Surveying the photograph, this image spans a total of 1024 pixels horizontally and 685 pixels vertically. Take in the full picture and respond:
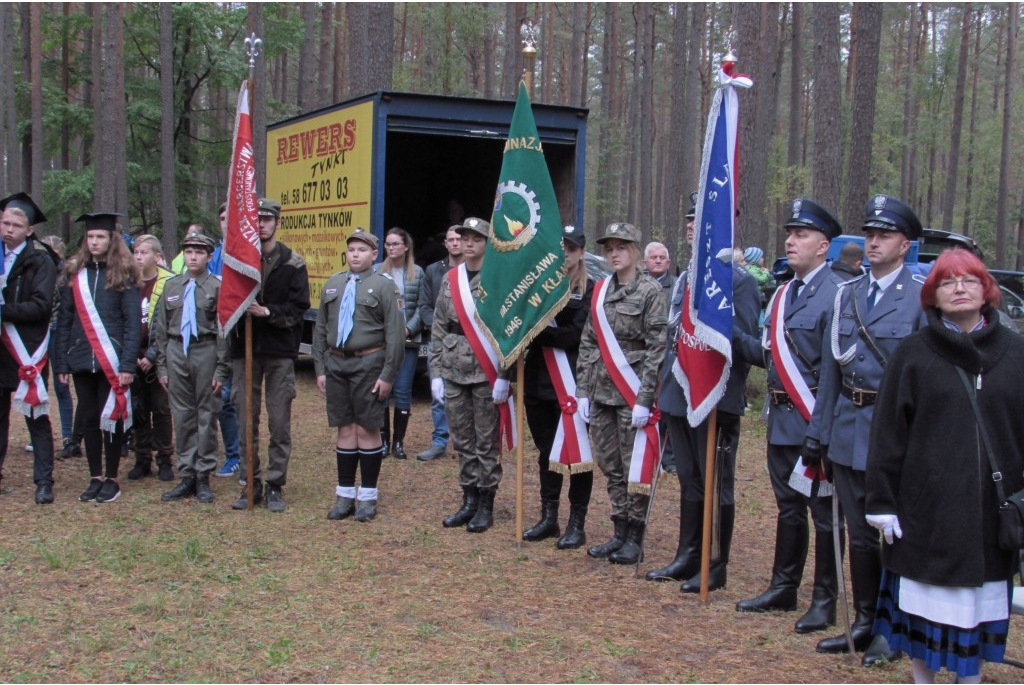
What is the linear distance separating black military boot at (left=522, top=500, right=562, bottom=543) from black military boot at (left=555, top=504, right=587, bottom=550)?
0.14 meters

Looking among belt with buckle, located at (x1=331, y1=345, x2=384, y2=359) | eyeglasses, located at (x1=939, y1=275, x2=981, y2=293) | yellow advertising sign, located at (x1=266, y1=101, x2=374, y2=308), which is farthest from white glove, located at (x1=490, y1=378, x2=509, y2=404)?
yellow advertising sign, located at (x1=266, y1=101, x2=374, y2=308)

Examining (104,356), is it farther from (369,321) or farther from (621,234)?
(621,234)

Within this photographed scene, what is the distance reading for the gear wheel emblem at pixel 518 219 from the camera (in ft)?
18.6

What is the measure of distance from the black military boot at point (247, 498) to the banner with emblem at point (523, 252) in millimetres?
2342

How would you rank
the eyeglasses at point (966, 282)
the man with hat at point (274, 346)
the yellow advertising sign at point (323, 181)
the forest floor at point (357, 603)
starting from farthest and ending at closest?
the yellow advertising sign at point (323, 181) < the man with hat at point (274, 346) < the forest floor at point (357, 603) < the eyeglasses at point (966, 282)

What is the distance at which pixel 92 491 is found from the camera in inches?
269

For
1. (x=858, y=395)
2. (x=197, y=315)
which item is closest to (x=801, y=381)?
(x=858, y=395)

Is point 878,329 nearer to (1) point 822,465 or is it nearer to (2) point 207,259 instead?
(1) point 822,465

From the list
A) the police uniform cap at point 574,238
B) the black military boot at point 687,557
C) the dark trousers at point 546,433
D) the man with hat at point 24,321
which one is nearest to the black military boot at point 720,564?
the black military boot at point 687,557

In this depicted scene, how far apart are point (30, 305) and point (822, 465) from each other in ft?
18.2

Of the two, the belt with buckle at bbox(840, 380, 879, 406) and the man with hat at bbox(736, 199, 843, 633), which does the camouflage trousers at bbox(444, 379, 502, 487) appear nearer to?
the man with hat at bbox(736, 199, 843, 633)

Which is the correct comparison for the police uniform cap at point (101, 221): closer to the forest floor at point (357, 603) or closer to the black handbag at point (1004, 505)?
the forest floor at point (357, 603)

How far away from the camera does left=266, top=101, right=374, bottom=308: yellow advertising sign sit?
10062mm

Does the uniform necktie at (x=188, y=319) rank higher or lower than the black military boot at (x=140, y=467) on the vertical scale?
higher
